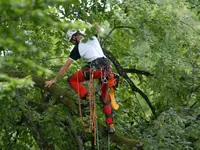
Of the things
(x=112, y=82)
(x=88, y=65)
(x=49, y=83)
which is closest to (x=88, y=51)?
(x=88, y=65)

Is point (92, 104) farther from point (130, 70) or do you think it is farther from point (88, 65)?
point (130, 70)

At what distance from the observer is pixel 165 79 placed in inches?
365

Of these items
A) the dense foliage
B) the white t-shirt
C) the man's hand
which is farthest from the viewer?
the dense foliage

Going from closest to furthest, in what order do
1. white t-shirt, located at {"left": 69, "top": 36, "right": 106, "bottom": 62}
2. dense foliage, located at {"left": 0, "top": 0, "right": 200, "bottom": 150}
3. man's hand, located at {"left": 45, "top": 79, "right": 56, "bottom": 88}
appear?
white t-shirt, located at {"left": 69, "top": 36, "right": 106, "bottom": 62}, man's hand, located at {"left": 45, "top": 79, "right": 56, "bottom": 88}, dense foliage, located at {"left": 0, "top": 0, "right": 200, "bottom": 150}


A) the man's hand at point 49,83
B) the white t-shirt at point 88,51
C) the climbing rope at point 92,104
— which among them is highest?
the white t-shirt at point 88,51

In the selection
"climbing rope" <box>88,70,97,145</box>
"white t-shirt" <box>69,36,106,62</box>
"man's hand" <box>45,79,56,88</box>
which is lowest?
"climbing rope" <box>88,70,97,145</box>

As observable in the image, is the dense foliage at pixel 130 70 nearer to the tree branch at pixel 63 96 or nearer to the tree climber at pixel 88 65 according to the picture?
the tree branch at pixel 63 96

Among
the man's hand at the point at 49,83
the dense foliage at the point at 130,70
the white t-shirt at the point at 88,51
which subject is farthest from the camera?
the dense foliage at the point at 130,70

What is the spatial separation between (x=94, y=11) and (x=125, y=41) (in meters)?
1.25

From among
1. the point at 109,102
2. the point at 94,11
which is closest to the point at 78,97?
the point at 109,102

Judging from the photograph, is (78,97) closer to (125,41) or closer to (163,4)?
(163,4)

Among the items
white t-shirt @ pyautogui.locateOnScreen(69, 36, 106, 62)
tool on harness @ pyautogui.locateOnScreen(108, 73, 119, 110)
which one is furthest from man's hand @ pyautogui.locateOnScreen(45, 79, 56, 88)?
tool on harness @ pyautogui.locateOnScreen(108, 73, 119, 110)

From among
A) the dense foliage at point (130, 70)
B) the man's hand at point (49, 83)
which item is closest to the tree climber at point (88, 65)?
the man's hand at point (49, 83)

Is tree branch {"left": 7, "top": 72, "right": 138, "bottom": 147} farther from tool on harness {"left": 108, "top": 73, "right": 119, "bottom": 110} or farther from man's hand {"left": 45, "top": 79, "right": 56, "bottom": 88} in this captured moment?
tool on harness {"left": 108, "top": 73, "right": 119, "bottom": 110}
